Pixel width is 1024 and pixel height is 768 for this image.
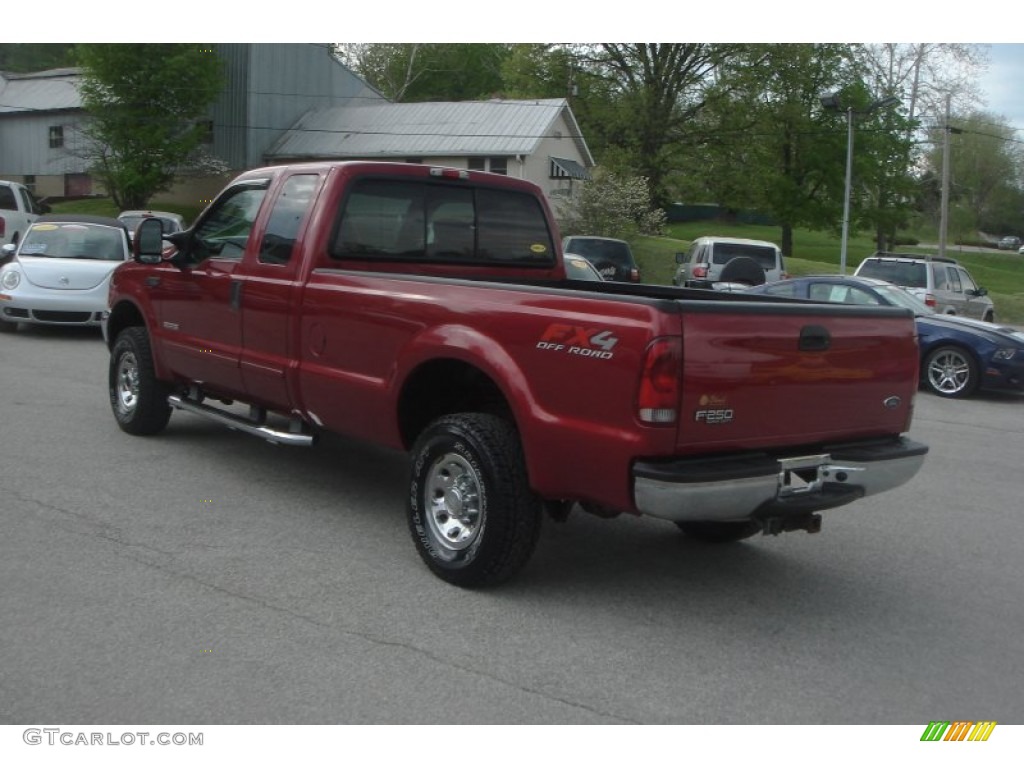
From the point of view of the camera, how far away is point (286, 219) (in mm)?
6719

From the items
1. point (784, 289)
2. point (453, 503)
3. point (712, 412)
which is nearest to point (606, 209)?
point (784, 289)

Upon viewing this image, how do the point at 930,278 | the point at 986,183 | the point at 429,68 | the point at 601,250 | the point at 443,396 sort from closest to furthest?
the point at 443,396 < the point at 930,278 < the point at 601,250 < the point at 429,68 < the point at 986,183

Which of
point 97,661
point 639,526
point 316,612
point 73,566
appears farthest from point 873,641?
point 73,566

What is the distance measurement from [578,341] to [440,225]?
2454 mm

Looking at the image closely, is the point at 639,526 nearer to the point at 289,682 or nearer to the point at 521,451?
the point at 521,451

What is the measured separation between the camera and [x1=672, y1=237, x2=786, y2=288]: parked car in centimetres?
2352

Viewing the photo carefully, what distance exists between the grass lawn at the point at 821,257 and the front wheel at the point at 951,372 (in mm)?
17753

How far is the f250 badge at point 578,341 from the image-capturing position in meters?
4.53

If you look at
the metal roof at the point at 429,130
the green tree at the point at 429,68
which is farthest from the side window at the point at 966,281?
the green tree at the point at 429,68

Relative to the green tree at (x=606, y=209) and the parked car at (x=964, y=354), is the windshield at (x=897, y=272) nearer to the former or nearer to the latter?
the parked car at (x=964, y=354)

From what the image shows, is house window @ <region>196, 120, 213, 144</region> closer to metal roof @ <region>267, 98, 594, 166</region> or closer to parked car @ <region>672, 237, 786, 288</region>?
metal roof @ <region>267, 98, 594, 166</region>

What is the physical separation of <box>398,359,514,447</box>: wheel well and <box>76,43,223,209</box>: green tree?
3919 cm

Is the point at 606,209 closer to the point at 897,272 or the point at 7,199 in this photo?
the point at 897,272

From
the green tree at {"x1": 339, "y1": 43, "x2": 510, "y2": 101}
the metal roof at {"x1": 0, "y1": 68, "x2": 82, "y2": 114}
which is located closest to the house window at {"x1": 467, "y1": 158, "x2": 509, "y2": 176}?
the metal roof at {"x1": 0, "y1": 68, "x2": 82, "y2": 114}
